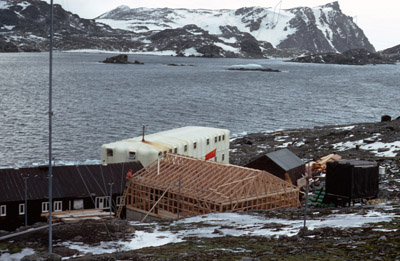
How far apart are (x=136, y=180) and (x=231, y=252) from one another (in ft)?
69.9

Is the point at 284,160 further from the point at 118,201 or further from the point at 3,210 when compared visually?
the point at 3,210

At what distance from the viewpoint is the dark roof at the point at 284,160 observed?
47.0m

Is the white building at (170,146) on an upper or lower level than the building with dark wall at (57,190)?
upper

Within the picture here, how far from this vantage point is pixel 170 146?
156 feet

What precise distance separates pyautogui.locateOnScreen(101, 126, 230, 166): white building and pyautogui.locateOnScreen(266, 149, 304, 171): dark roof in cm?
880

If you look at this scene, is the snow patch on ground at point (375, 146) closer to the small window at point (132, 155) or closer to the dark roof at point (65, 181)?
the small window at point (132, 155)

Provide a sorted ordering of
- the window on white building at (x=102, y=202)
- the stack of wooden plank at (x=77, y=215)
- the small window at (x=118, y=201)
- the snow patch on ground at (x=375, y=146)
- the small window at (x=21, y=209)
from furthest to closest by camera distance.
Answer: the snow patch on ground at (x=375, y=146), the small window at (x=118, y=201), the window on white building at (x=102, y=202), the small window at (x=21, y=209), the stack of wooden plank at (x=77, y=215)

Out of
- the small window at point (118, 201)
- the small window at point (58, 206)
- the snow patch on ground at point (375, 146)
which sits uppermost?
the snow patch on ground at point (375, 146)

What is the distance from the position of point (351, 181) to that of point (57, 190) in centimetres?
2190

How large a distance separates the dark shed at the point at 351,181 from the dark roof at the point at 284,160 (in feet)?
35.4

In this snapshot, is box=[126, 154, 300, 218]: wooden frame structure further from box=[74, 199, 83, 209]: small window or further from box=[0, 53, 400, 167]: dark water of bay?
box=[0, 53, 400, 167]: dark water of bay

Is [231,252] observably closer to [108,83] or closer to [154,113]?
[154,113]

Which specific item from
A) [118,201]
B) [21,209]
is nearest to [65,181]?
[21,209]

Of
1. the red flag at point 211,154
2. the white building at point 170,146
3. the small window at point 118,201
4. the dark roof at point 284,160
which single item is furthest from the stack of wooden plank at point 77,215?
the red flag at point 211,154
